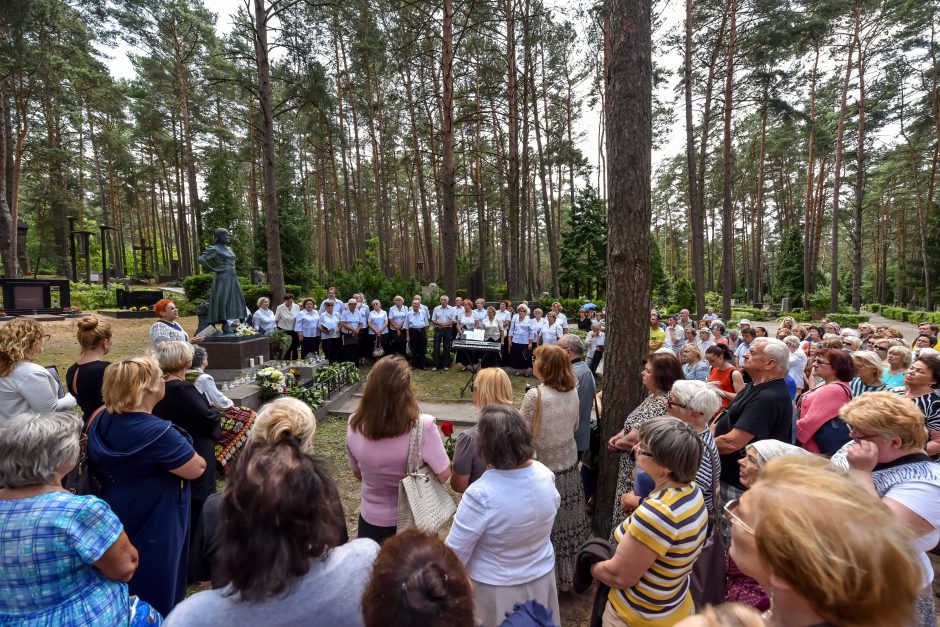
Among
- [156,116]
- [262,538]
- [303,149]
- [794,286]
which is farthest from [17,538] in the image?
[794,286]

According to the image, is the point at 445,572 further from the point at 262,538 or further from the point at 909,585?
the point at 909,585

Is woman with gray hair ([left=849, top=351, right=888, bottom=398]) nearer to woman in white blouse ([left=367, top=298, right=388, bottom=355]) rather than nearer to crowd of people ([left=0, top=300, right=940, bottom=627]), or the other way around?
crowd of people ([left=0, top=300, right=940, bottom=627])

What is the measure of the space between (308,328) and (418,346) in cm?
249

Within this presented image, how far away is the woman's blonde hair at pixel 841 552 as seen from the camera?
848mm

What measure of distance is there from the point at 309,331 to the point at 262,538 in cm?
936

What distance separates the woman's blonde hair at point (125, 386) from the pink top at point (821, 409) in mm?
3969

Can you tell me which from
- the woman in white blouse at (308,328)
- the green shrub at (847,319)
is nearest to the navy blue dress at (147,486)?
the woman in white blouse at (308,328)

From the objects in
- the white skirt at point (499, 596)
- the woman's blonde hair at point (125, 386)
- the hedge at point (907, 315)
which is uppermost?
the woman's blonde hair at point (125, 386)

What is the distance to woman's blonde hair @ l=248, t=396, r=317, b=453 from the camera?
69.6 inches

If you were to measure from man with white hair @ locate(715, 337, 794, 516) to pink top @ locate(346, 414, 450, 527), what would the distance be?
1722 mm

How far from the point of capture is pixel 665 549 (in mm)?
1677

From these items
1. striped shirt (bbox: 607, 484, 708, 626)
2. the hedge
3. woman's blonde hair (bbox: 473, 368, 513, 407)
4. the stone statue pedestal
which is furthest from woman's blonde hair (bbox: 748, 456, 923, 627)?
the hedge

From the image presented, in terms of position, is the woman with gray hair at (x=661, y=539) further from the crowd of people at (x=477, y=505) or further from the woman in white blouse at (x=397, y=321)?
the woman in white blouse at (x=397, y=321)

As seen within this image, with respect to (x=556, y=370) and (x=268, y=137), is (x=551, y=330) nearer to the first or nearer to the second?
(x=556, y=370)
